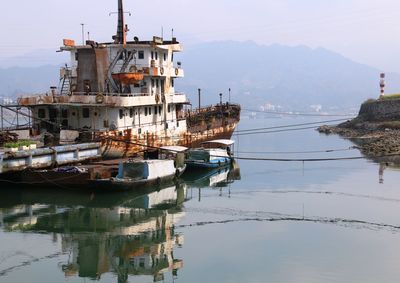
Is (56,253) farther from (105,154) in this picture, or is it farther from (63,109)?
(63,109)

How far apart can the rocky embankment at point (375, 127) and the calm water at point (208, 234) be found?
21.5 metres

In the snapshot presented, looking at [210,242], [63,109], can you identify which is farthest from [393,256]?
[63,109]

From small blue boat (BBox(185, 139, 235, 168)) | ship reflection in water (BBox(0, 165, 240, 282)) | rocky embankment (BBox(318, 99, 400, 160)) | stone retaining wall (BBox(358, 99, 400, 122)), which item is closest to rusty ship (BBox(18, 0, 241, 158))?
small blue boat (BBox(185, 139, 235, 168))

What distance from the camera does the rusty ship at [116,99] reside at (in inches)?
1364

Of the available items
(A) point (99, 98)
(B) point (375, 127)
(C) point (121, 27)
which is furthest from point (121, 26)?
(B) point (375, 127)

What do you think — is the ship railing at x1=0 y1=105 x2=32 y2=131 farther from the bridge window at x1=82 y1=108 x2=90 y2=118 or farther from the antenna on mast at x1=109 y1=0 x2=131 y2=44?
the antenna on mast at x1=109 y1=0 x2=131 y2=44

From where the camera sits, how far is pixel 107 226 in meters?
25.0

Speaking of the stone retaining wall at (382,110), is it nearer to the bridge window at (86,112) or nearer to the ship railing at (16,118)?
the bridge window at (86,112)

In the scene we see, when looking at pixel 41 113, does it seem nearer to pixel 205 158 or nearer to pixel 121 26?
pixel 121 26

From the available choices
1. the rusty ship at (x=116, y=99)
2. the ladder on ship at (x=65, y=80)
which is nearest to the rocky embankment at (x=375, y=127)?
the rusty ship at (x=116, y=99)

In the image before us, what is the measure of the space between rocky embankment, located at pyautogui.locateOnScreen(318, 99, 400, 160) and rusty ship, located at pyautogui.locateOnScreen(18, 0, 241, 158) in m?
23.0

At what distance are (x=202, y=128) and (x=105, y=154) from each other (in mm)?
18530

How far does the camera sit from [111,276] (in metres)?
18.7

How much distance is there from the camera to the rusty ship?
34656mm
